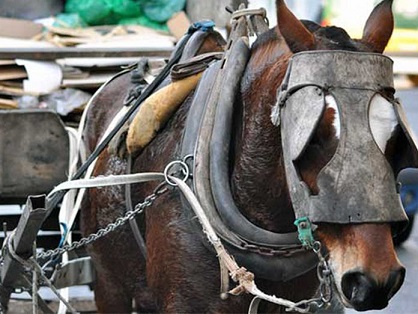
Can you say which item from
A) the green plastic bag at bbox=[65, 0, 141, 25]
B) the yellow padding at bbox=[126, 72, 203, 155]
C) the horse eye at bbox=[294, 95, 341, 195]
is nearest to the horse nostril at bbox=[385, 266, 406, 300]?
the horse eye at bbox=[294, 95, 341, 195]

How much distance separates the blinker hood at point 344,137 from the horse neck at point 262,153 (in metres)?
0.20

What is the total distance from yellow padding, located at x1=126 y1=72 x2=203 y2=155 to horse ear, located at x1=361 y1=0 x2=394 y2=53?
836 mm

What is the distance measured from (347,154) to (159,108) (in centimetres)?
116

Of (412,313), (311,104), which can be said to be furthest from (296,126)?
(412,313)

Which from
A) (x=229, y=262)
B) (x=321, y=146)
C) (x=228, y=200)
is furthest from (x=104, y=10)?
(x=321, y=146)

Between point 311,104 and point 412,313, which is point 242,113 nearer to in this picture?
point 311,104

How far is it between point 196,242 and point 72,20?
10.3 ft

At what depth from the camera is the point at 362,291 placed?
112 inches

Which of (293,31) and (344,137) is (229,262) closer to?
(344,137)

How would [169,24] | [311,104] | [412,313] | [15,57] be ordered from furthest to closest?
[412,313] → [169,24] → [15,57] → [311,104]

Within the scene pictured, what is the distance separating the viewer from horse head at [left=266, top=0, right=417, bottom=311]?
9.45 ft

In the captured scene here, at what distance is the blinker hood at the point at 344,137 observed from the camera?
2.91 m

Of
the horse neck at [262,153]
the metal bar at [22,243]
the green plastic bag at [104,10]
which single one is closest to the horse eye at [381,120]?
the horse neck at [262,153]

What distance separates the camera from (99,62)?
5562mm
